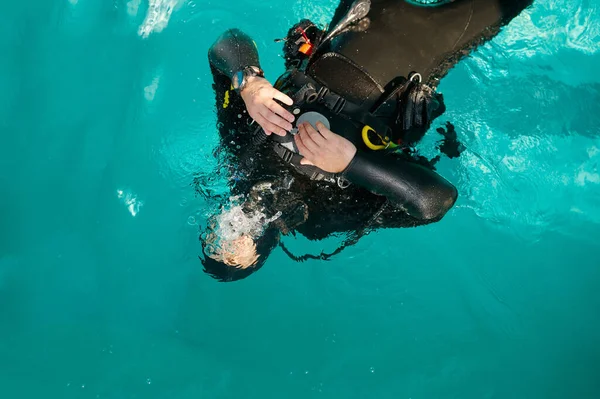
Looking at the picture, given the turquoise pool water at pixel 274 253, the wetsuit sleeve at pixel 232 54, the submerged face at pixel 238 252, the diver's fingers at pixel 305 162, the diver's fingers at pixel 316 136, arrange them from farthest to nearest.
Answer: the turquoise pool water at pixel 274 253 < the submerged face at pixel 238 252 < the wetsuit sleeve at pixel 232 54 < the diver's fingers at pixel 305 162 < the diver's fingers at pixel 316 136

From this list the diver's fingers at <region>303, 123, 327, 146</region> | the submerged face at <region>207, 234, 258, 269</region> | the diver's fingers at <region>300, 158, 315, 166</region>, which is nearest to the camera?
the diver's fingers at <region>303, 123, 327, 146</region>

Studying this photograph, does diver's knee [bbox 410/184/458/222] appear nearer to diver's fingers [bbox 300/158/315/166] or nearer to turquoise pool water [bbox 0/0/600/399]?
diver's fingers [bbox 300/158/315/166]

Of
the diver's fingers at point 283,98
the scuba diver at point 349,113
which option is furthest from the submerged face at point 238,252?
the diver's fingers at point 283,98

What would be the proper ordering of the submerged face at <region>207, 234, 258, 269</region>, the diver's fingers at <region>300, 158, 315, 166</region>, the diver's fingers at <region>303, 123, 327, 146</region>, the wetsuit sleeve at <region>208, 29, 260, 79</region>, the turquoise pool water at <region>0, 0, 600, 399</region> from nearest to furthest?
the diver's fingers at <region>303, 123, 327, 146</region>, the diver's fingers at <region>300, 158, 315, 166</region>, the wetsuit sleeve at <region>208, 29, 260, 79</region>, the submerged face at <region>207, 234, 258, 269</region>, the turquoise pool water at <region>0, 0, 600, 399</region>

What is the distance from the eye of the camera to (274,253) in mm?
3807

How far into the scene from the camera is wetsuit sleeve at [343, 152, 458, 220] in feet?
6.40

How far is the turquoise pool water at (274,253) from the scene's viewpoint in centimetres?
347

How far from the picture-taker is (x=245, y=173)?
251cm

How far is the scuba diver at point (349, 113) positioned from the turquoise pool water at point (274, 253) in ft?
3.61

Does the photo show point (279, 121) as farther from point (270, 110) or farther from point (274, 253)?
point (274, 253)

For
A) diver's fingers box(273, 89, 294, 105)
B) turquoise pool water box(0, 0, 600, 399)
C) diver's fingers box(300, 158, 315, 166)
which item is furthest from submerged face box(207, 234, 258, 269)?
turquoise pool water box(0, 0, 600, 399)

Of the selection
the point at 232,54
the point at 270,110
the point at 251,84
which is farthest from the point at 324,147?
the point at 232,54

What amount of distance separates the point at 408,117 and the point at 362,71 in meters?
0.29

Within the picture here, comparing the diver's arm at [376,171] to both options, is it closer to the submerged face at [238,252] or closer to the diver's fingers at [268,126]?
the diver's fingers at [268,126]
